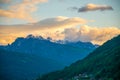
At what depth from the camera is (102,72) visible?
197125 mm

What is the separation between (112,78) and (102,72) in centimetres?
2866

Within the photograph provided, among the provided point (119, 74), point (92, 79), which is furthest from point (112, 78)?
point (92, 79)

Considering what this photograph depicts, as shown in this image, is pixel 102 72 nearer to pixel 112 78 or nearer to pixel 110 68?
pixel 110 68

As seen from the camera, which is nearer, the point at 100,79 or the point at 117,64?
the point at 100,79

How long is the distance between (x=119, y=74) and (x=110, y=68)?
28.3 meters

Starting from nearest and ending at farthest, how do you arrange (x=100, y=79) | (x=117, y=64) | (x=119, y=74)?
(x=119, y=74), (x=100, y=79), (x=117, y=64)

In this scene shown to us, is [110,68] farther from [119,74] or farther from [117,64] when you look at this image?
[119,74]

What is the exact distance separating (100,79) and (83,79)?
47.6 feet

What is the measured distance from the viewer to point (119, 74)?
167000 mm

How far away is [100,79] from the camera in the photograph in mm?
182125

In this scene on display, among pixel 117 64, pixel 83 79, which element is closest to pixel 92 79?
pixel 83 79

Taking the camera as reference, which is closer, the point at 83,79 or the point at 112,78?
the point at 112,78

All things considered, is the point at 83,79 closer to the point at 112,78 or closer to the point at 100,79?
the point at 100,79

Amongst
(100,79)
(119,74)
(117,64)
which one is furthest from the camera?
(117,64)
